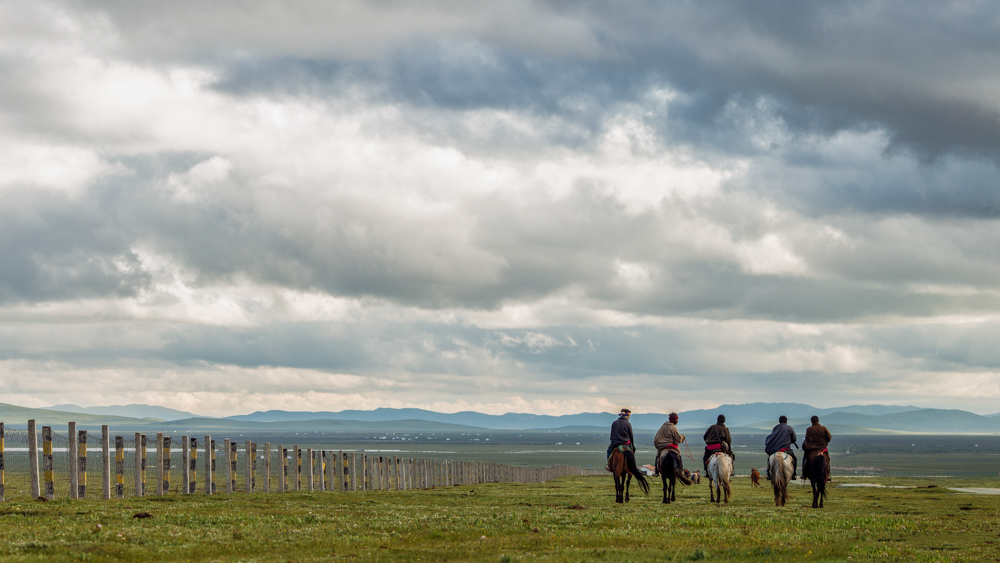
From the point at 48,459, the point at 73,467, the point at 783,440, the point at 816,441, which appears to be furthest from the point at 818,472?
the point at 48,459

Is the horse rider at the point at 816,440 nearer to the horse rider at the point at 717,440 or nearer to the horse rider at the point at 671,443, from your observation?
the horse rider at the point at 717,440

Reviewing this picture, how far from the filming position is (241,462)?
96875mm

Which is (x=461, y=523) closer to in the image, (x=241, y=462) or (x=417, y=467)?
(x=417, y=467)

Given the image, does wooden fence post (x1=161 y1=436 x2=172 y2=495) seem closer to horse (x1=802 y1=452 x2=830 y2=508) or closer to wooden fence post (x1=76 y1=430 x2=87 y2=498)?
wooden fence post (x1=76 y1=430 x2=87 y2=498)

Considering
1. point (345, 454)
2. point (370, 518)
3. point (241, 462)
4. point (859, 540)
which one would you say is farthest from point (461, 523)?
point (241, 462)

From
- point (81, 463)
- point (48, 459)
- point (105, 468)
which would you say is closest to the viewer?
point (48, 459)

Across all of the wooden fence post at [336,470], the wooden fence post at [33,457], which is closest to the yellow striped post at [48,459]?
the wooden fence post at [33,457]

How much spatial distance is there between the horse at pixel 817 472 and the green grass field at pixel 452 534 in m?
5.83

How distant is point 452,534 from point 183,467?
1641 cm

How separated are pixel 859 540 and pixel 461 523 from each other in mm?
8276

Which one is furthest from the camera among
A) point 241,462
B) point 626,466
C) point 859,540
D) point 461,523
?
point 241,462

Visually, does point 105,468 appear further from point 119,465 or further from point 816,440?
point 816,440

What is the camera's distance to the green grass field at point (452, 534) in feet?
50.3

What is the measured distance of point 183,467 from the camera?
31.5 meters
